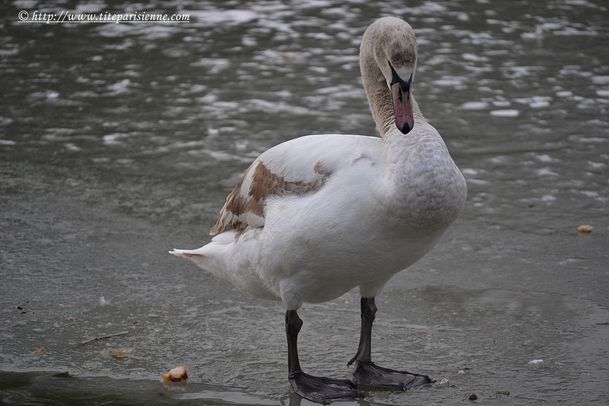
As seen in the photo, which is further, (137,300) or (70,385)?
(137,300)

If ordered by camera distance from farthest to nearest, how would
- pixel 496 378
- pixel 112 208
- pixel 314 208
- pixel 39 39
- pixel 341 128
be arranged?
pixel 39 39 → pixel 341 128 → pixel 112 208 → pixel 496 378 → pixel 314 208

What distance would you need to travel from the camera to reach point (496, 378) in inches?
180

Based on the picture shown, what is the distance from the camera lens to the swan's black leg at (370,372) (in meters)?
4.58

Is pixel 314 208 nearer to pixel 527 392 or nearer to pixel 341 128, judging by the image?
pixel 527 392

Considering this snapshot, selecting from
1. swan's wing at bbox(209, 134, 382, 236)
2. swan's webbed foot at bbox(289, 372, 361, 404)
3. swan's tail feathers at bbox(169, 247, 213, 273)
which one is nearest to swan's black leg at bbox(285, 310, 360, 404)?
swan's webbed foot at bbox(289, 372, 361, 404)

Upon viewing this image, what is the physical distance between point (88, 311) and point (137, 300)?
28 centimetres

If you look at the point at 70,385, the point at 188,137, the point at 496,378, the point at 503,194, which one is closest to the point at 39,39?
the point at 188,137

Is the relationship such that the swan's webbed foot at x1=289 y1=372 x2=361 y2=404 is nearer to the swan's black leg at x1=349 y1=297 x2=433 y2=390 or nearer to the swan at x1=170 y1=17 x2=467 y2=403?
the swan at x1=170 y1=17 x2=467 y2=403

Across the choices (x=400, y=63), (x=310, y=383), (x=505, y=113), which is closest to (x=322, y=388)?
(x=310, y=383)

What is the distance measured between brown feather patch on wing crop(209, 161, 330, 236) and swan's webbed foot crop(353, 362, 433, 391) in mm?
843

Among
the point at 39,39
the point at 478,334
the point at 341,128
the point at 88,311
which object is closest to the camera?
the point at 478,334

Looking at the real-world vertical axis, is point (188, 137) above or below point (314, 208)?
below

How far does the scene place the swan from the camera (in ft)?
13.3

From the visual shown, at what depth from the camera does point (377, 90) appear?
4637mm
